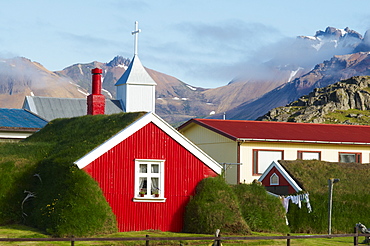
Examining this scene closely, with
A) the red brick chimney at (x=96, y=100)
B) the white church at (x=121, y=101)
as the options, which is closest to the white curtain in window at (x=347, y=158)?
the red brick chimney at (x=96, y=100)

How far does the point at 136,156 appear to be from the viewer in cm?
2633

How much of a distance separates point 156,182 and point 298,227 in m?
7.86

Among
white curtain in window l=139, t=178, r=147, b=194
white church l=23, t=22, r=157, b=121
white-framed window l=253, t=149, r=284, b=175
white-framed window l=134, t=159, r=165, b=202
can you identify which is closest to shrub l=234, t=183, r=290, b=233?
white-framed window l=134, t=159, r=165, b=202

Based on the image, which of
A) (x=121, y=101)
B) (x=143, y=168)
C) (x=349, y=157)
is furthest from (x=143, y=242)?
(x=121, y=101)

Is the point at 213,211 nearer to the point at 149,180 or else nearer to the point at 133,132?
the point at 149,180

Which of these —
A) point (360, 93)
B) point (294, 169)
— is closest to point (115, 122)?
point (294, 169)

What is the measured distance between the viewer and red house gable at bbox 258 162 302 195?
3197 centimetres

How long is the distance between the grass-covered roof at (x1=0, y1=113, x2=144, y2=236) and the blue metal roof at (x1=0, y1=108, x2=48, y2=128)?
10870mm

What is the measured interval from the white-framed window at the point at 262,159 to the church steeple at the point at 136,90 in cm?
3757

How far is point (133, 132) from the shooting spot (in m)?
26.4

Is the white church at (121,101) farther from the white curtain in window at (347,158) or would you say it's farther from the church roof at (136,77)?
the white curtain in window at (347,158)

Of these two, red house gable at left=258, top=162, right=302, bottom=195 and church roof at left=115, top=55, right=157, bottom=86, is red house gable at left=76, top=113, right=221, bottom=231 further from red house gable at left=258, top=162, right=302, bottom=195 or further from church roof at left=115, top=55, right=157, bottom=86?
church roof at left=115, top=55, right=157, bottom=86

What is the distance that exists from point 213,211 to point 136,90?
183 ft

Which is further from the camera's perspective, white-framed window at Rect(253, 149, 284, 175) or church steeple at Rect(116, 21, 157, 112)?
church steeple at Rect(116, 21, 157, 112)
